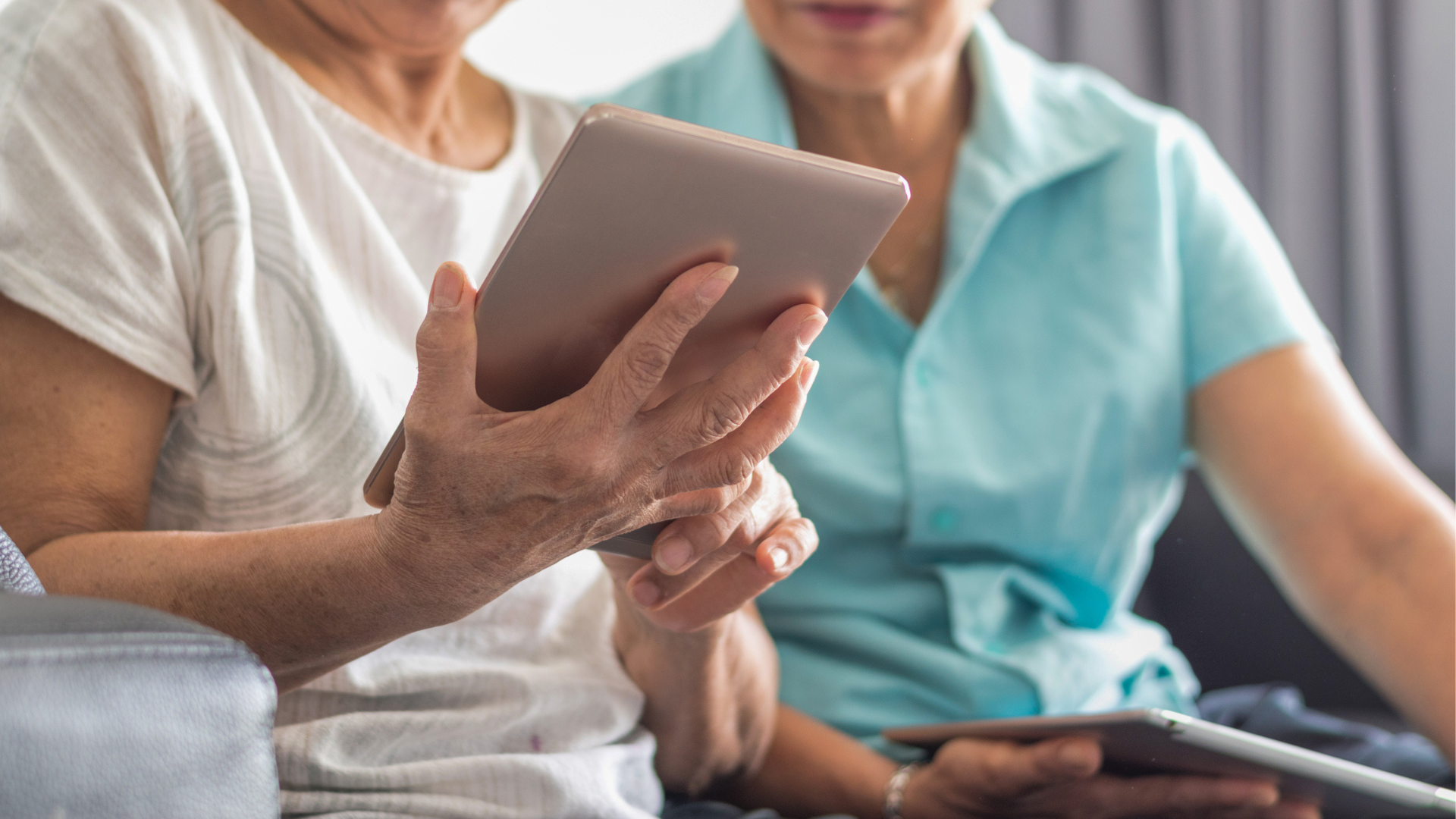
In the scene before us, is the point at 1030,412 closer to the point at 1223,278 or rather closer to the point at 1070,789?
the point at 1223,278

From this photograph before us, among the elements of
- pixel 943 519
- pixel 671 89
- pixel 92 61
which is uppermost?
pixel 92 61

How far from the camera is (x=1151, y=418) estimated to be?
1.12m

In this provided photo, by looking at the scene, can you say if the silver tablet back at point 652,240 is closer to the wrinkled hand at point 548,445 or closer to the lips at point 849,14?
the wrinkled hand at point 548,445

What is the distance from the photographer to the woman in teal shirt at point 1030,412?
3.43 feet

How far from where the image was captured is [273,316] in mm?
687

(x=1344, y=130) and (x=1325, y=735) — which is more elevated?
(x=1344, y=130)

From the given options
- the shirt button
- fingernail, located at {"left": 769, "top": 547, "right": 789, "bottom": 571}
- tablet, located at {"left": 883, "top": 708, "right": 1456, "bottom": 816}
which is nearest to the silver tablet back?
fingernail, located at {"left": 769, "top": 547, "right": 789, "bottom": 571}

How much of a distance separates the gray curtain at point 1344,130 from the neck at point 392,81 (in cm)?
138

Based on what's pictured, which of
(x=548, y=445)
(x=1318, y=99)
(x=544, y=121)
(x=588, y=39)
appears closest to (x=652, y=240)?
(x=548, y=445)

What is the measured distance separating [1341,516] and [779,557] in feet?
2.12

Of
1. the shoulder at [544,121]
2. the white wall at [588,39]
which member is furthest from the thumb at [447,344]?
the white wall at [588,39]

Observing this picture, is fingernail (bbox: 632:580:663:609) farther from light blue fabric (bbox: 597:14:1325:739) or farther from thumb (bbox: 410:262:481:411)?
light blue fabric (bbox: 597:14:1325:739)

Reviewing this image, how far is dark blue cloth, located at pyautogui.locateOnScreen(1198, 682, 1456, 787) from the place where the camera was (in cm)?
96

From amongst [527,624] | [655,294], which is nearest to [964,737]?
[527,624]
